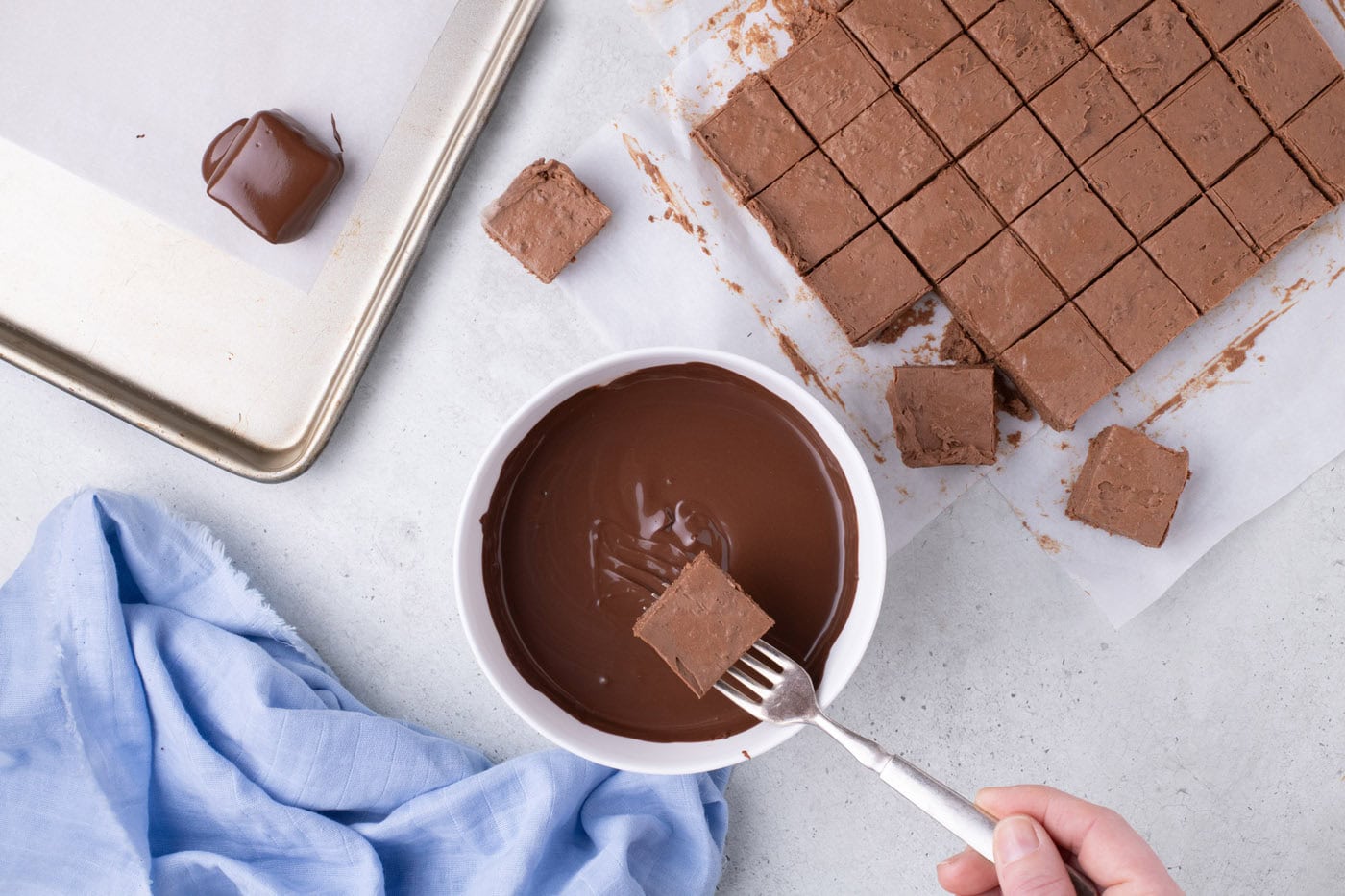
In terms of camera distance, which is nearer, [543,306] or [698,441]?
[698,441]

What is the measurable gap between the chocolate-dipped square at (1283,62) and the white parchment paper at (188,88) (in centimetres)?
224

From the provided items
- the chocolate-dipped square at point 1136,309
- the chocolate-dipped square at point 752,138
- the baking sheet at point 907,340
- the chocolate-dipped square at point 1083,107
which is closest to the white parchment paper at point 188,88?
the baking sheet at point 907,340

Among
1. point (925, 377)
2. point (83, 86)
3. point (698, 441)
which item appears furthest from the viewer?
point (83, 86)

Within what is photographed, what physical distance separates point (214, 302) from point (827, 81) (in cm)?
182

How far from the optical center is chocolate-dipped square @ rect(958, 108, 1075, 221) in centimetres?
257

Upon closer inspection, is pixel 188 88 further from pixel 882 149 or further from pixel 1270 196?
pixel 1270 196

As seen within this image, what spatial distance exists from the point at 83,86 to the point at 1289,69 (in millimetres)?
3310

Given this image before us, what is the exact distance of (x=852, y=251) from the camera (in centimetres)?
255

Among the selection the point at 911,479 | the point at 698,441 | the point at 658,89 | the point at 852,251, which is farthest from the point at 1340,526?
the point at 658,89

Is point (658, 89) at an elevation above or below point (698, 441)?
above

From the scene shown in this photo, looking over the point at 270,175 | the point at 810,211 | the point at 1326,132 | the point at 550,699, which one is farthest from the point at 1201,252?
the point at 270,175

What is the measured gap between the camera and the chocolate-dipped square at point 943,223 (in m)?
2.56

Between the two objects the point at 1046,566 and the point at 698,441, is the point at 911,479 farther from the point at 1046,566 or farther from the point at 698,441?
the point at 698,441

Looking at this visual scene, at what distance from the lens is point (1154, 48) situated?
2.56 metres
